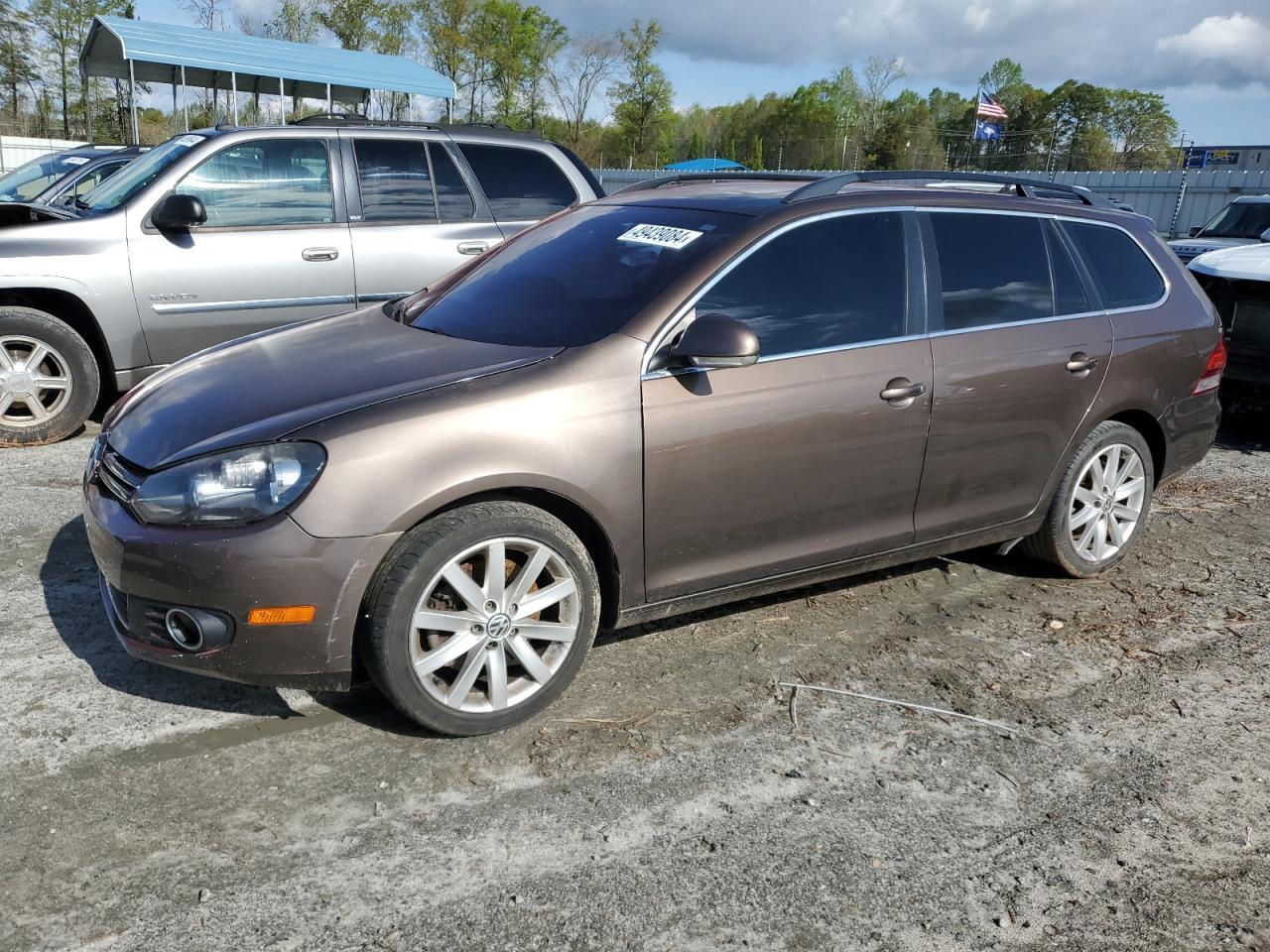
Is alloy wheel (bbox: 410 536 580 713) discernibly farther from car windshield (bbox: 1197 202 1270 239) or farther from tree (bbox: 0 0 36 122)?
tree (bbox: 0 0 36 122)

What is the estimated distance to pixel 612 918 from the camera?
8.43 ft

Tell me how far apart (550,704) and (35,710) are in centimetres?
164

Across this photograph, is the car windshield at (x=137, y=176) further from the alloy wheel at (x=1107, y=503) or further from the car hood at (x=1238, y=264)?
the car hood at (x=1238, y=264)

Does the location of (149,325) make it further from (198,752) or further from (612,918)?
(612,918)

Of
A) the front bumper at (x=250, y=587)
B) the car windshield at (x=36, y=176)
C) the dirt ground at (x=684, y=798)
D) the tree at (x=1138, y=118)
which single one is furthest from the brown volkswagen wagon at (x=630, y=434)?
the tree at (x=1138, y=118)

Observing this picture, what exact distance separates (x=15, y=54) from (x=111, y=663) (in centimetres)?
4295

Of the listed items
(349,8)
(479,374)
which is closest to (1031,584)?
(479,374)

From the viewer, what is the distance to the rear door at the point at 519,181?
24.8 feet

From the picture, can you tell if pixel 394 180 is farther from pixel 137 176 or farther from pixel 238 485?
pixel 238 485

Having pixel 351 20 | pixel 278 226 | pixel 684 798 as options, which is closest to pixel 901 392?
pixel 684 798

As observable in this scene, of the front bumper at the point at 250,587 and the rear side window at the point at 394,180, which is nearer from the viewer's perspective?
the front bumper at the point at 250,587

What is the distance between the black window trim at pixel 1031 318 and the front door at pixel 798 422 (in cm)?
9

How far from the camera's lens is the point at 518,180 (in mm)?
7688

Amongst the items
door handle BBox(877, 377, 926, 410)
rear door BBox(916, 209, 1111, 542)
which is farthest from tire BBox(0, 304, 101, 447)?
rear door BBox(916, 209, 1111, 542)
